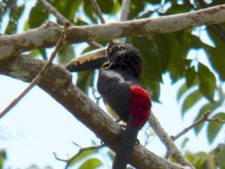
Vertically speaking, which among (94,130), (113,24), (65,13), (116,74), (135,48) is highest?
(65,13)

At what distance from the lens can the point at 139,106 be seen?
4.05 meters

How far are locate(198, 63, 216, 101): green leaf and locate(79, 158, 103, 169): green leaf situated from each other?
2.85 feet

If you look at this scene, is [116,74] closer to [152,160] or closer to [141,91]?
[141,91]

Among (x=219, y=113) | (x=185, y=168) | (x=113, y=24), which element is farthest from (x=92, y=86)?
(x=113, y=24)

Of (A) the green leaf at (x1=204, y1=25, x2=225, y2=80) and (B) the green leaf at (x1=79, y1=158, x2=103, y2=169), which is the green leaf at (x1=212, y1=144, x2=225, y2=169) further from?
(B) the green leaf at (x1=79, y1=158, x2=103, y2=169)

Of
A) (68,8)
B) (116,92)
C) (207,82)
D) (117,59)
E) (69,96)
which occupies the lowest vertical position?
(69,96)

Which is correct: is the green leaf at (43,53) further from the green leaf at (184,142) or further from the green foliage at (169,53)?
the green leaf at (184,142)

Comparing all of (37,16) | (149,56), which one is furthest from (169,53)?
(37,16)

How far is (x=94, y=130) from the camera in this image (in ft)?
11.5

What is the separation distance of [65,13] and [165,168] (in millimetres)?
1796

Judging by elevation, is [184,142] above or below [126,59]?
above

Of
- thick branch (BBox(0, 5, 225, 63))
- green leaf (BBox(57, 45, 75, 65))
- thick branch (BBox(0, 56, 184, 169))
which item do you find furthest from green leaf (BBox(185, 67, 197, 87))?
thick branch (BBox(0, 5, 225, 63))

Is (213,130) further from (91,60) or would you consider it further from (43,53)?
(43,53)

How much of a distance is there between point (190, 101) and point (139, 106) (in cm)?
146
